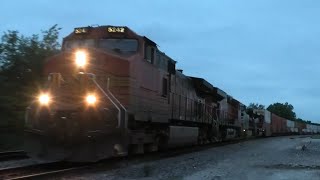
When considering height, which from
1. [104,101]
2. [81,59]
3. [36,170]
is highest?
[81,59]

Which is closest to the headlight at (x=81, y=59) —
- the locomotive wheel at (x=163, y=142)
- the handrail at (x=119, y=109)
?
the handrail at (x=119, y=109)

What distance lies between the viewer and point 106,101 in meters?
11.1

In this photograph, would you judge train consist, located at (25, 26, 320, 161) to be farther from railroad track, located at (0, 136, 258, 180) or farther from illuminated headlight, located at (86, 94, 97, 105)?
railroad track, located at (0, 136, 258, 180)

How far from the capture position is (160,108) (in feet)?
51.8

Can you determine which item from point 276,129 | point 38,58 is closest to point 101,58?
point 38,58

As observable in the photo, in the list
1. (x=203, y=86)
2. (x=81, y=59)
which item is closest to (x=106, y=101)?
(x=81, y=59)

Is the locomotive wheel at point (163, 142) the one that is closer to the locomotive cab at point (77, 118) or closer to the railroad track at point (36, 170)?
the railroad track at point (36, 170)

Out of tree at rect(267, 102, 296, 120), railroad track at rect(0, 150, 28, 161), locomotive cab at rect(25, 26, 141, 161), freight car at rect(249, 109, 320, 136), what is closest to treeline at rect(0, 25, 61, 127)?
railroad track at rect(0, 150, 28, 161)

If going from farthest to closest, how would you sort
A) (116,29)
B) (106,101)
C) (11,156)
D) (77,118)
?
(11,156), (116,29), (106,101), (77,118)

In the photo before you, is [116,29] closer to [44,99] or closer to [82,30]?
[82,30]

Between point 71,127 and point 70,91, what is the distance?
3.50ft

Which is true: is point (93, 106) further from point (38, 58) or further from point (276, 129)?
point (276, 129)

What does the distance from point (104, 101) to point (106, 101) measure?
0.17 ft

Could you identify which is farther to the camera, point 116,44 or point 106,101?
point 116,44
